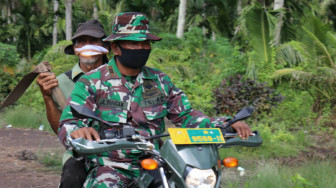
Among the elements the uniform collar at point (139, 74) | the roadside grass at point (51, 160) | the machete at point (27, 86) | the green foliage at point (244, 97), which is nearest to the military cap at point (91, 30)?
the machete at point (27, 86)

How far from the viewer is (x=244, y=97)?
9.97 metres

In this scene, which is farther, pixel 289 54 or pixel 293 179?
pixel 289 54

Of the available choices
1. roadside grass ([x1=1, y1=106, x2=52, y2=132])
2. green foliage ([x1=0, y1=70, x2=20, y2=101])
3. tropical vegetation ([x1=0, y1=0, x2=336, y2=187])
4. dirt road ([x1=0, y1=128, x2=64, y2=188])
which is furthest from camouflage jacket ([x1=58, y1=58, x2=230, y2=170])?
green foliage ([x1=0, y1=70, x2=20, y2=101])

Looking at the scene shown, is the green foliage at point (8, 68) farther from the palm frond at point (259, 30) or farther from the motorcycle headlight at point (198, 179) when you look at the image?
the motorcycle headlight at point (198, 179)

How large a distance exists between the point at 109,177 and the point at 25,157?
208 inches

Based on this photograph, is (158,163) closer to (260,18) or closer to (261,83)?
(261,83)

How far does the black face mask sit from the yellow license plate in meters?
0.86

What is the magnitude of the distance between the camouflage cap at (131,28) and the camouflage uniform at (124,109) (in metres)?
0.26

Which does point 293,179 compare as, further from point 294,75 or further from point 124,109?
point 294,75

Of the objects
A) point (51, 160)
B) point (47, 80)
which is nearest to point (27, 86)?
point (47, 80)

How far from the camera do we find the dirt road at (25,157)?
631 centimetres

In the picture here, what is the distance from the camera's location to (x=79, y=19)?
930 inches

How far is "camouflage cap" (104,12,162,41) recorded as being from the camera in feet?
10.2

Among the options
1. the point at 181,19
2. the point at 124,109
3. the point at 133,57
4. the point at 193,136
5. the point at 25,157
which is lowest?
the point at 25,157
